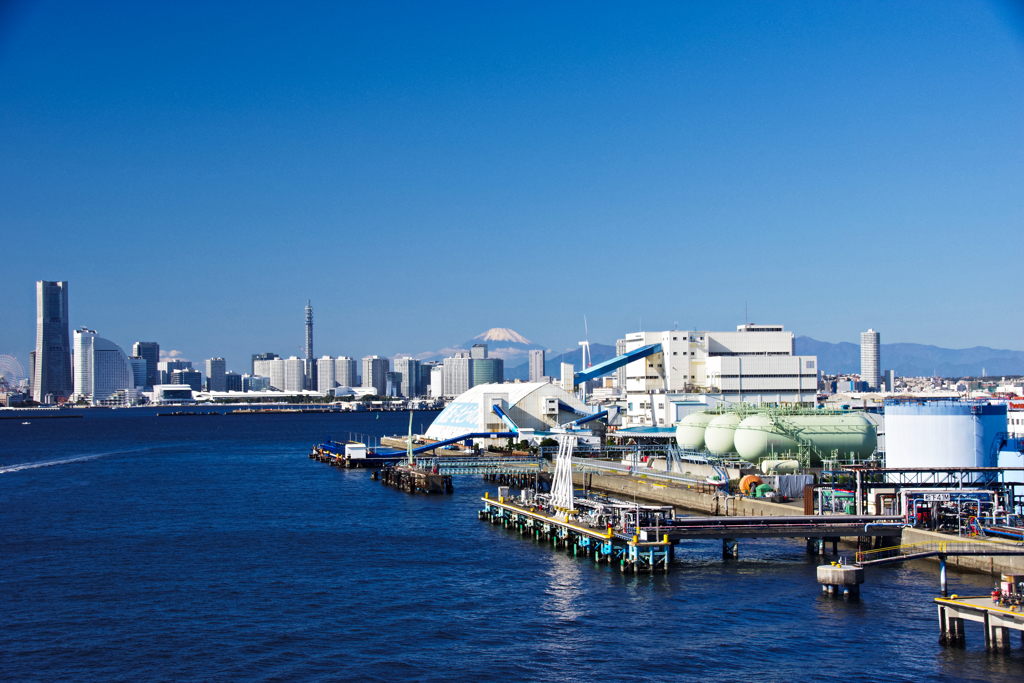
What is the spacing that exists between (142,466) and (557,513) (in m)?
56.7

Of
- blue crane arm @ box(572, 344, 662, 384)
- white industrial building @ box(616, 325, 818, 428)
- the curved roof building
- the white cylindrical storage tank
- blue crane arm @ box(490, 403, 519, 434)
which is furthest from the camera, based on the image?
blue crane arm @ box(572, 344, 662, 384)

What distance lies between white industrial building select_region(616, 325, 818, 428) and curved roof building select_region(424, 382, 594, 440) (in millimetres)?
7914

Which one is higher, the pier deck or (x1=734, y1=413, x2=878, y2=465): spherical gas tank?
(x1=734, y1=413, x2=878, y2=465): spherical gas tank

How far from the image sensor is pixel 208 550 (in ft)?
140

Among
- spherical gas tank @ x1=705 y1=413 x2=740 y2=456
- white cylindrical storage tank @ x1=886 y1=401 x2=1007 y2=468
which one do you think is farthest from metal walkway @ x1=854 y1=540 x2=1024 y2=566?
spherical gas tank @ x1=705 y1=413 x2=740 y2=456

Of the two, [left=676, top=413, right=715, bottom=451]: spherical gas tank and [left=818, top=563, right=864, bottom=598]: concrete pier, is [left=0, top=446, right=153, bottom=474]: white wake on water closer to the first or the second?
[left=676, top=413, right=715, bottom=451]: spherical gas tank

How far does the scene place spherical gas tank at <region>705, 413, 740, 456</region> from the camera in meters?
60.4

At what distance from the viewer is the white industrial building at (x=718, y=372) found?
9619 centimetres

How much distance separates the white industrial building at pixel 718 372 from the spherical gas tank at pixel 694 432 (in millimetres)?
22752

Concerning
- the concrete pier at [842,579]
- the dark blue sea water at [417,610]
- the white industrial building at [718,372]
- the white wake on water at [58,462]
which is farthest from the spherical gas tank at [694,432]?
the white wake on water at [58,462]

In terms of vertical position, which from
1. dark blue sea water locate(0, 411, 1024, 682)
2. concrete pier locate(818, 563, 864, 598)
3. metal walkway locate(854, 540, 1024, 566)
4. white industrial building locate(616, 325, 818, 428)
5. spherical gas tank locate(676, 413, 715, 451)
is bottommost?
dark blue sea water locate(0, 411, 1024, 682)

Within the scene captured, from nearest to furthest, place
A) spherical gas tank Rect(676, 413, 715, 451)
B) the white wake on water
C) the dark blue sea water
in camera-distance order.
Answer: the dark blue sea water → spherical gas tank Rect(676, 413, 715, 451) → the white wake on water

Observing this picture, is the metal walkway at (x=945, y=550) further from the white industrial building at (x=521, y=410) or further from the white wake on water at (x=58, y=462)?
the white wake on water at (x=58, y=462)

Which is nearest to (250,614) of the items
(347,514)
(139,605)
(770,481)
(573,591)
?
(139,605)
